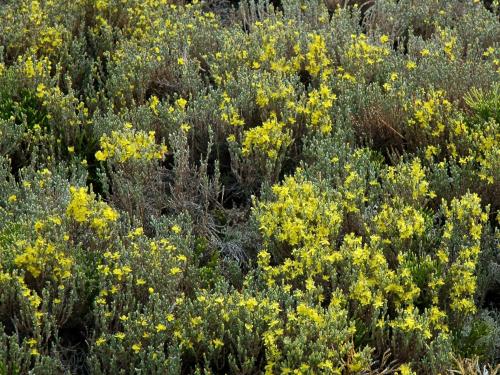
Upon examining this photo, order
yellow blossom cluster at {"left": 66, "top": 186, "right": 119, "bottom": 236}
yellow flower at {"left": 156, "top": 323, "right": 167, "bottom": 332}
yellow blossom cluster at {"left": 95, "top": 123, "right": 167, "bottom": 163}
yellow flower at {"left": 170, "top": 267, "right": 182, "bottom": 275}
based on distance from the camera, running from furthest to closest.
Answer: yellow blossom cluster at {"left": 95, "top": 123, "right": 167, "bottom": 163} < yellow blossom cluster at {"left": 66, "top": 186, "right": 119, "bottom": 236} < yellow flower at {"left": 170, "top": 267, "right": 182, "bottom": 275} < yellow flower at {"left": 156, "top": 323, "right": 167, "bottom": 332}

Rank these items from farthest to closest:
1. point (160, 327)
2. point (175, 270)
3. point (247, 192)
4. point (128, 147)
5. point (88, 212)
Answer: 1. point (247, 192)
2. point (128, 147)
3. point (88, 212)
4. point (175, 270)
5. point (160, 327)

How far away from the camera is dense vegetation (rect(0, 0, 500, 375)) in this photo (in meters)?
3.24

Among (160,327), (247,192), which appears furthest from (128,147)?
(160,327)

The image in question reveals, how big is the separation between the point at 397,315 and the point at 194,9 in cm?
358

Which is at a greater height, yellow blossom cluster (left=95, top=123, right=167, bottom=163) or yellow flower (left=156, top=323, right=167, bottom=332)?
yellow blossom cluster (left=95, top=123, right=167, bottom=163)

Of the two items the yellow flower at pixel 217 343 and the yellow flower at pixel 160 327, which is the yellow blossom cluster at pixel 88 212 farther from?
the yellow flower at pixel 217 343

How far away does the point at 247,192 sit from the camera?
4363 mm

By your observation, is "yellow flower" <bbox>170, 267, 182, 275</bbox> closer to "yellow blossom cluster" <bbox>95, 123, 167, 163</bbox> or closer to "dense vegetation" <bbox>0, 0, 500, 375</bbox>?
"dense vegetation" <bbox>0, 0, 500, 375</bbox>

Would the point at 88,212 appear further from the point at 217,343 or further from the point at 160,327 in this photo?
the point at 217,343

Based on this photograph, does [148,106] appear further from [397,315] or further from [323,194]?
[397,315]

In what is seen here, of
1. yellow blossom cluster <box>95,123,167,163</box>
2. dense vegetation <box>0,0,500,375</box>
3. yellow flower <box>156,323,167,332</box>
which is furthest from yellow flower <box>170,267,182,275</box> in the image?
yellow blossom cluster <box>95,123,167,163</box>

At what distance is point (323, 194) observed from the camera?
12.6 feet

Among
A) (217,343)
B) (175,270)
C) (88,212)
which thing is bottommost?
(217,343)

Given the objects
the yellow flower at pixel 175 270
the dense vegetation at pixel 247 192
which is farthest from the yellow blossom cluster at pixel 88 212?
the yellow flower at pixel 175 270
